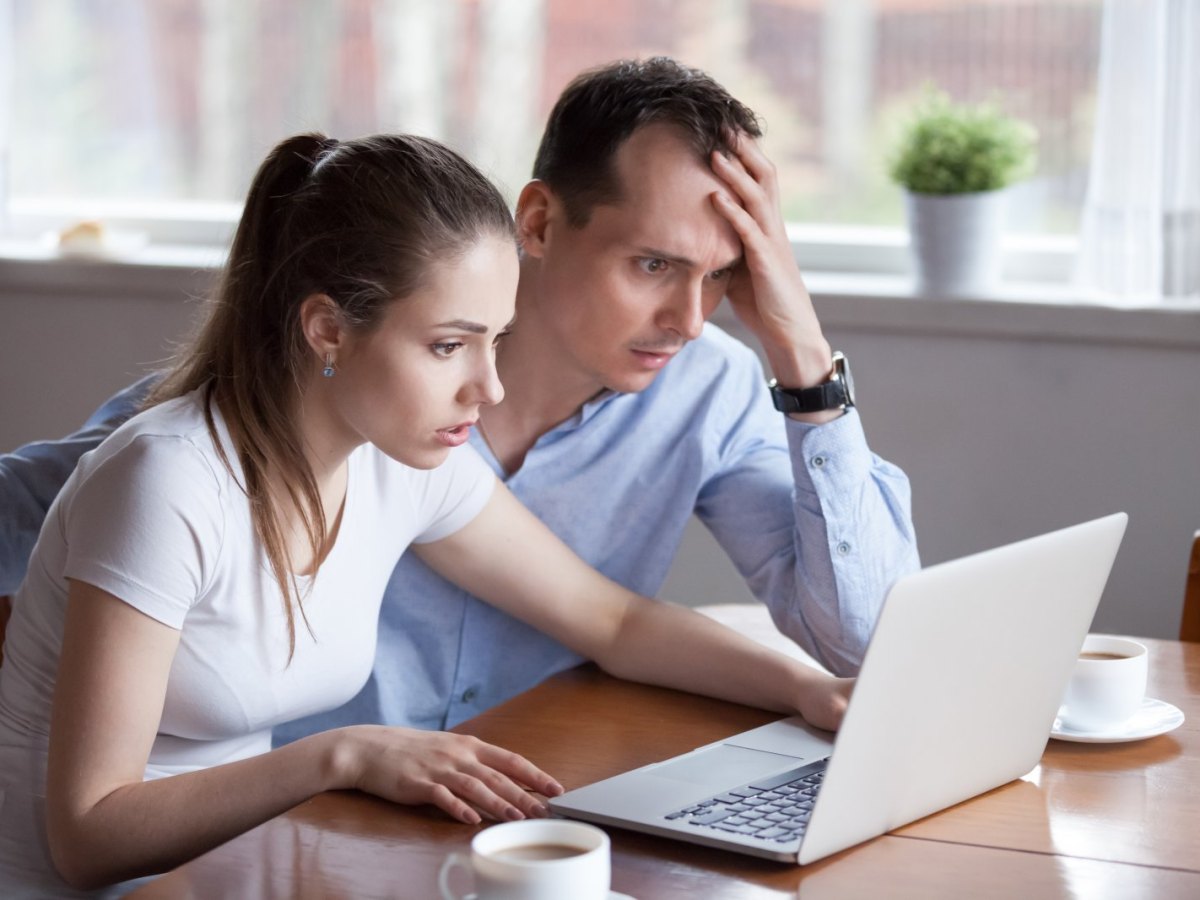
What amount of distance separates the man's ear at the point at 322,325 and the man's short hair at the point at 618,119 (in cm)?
39

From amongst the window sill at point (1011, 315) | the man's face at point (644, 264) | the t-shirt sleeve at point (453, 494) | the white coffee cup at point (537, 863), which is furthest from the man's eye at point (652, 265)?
the window sill at point (1011, 315)

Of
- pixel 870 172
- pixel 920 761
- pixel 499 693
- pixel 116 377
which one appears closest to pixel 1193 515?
pixel 870 172

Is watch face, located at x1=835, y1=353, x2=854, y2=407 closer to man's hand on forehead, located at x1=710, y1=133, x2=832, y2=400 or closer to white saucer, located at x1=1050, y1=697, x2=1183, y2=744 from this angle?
man's hand on forehead, located at x1=710, y1=133, x2=832, y2=400

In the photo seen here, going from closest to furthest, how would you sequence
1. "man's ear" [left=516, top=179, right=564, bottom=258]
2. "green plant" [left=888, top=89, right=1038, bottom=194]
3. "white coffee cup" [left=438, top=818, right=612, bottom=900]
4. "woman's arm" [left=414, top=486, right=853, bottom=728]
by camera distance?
"white coffee cup" [left=438, top=818, right=612, bottom=900] → "woman's arm" [left=414, top=486, right=853, bottom=728] → "man's ear" [left=516, top=179, right=564, bottom=258] → "green plant" [left=888, top=89, right=1038, bottom=194]

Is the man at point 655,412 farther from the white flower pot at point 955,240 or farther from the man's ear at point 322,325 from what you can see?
the white flower pot at point 955,240

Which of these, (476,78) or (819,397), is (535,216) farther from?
(476,78)

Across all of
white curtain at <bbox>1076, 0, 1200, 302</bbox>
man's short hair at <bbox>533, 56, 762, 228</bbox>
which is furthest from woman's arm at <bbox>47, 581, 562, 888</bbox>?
white curtain at <bbox>1076, 0, 1200, 302</bbox>

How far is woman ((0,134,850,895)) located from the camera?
1.12 meters

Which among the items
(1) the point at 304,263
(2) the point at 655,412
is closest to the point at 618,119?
(2) the point at 655,412

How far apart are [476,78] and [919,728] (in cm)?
208

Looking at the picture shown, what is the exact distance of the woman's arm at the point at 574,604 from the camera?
142cm

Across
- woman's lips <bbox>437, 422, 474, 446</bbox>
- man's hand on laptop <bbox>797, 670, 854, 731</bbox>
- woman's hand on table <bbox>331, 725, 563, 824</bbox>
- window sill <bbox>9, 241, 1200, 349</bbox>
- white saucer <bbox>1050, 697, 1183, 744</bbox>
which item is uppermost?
woman's lips <bbox>437, 422, 474, 446</bbox>

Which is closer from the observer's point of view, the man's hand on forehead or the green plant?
the man's hand on forehead

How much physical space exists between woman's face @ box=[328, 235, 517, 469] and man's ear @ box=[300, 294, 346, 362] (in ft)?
0.04
